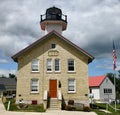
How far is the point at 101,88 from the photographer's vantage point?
184 ft

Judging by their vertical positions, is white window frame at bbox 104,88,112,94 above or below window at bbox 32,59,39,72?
below

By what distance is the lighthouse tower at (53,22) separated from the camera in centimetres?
3641

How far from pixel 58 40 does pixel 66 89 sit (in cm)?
649

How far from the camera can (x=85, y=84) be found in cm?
2912

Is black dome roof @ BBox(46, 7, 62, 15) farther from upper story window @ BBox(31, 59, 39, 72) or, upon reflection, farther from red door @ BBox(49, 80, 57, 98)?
red door @ BBox(49, 80, 57, 98)

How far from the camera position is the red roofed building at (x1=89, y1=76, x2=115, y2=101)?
5497 cm

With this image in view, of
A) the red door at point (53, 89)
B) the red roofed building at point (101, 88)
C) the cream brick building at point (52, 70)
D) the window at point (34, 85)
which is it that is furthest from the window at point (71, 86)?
the red roofed building at point (101, 88)

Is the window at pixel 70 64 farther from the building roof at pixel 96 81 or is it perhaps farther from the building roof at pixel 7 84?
the building roof at pixel 7 84

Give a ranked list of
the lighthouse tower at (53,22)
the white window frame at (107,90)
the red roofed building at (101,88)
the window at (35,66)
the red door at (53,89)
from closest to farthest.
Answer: the red door at (53,89), the window at (35,66), the lighthouse tower at (53,22), the red roofed building at (101,88), the white window frame at (107,90)

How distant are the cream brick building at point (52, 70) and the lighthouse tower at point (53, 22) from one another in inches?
258

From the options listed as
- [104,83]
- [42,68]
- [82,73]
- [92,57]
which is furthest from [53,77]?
[104,83]

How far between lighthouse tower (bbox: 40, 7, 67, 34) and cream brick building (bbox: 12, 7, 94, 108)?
6554mm

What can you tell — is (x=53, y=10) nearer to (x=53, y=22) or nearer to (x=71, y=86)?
(x=53, y=22)

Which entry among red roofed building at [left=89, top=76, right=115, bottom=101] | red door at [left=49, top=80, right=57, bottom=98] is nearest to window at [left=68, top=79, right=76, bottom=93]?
red door at [left=49, top=80, right=57, bottom=98]
